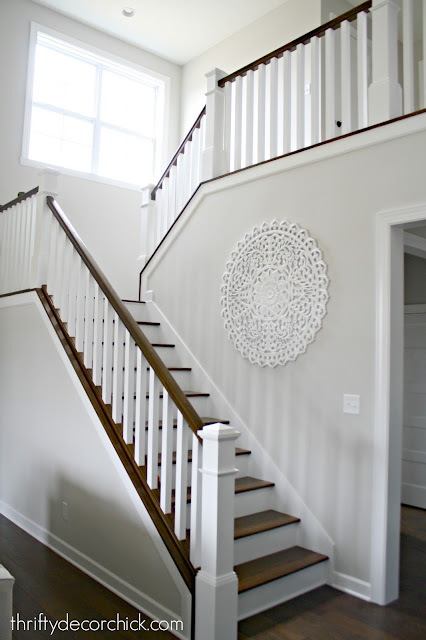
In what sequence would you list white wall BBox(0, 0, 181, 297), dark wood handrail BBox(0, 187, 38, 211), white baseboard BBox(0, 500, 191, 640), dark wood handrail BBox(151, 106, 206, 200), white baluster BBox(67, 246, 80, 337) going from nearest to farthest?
white baseboard BBox(0, 500, 191, 640), white baluster BBox(67, 246, 80, 337), dark wood handrail BBox(0, 187, 38, 211), dark wood handrail BBox(151, 106, 206, 200), white wall BBox(0, 0, 181, 297)

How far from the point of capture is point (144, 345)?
3016 millimetres

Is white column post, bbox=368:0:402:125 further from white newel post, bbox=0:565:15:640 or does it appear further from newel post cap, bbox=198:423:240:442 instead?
white newel post, bbox=0:565:15:640

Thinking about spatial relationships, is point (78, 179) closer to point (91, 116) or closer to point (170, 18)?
point (91, 116)

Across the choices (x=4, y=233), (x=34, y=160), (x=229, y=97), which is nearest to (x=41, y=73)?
(x=34, y=160)

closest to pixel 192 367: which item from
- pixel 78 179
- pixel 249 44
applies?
pixel 78 179

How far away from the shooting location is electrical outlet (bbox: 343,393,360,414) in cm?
330

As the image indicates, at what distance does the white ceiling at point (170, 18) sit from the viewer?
6.12m

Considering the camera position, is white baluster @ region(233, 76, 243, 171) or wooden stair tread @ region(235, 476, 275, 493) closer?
wooden stair tread @ region(235, 476, 275, 493)

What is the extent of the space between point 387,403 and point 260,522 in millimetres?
1123

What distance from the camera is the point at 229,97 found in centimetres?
465

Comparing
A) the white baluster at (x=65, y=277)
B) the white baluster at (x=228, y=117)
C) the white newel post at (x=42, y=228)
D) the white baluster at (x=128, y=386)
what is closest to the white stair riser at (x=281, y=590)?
the white baluster at (x=128, y=386)

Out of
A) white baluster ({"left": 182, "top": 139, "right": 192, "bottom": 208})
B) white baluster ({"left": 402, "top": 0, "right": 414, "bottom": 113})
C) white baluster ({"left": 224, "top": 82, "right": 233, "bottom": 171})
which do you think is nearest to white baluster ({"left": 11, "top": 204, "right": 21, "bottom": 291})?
white baluster ({"left": 182, "top": 139, "right": 192, "bottom": 208})

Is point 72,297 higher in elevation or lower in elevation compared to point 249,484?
higher

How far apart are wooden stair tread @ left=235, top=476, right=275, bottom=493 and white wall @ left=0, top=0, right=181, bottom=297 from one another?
348 cm
